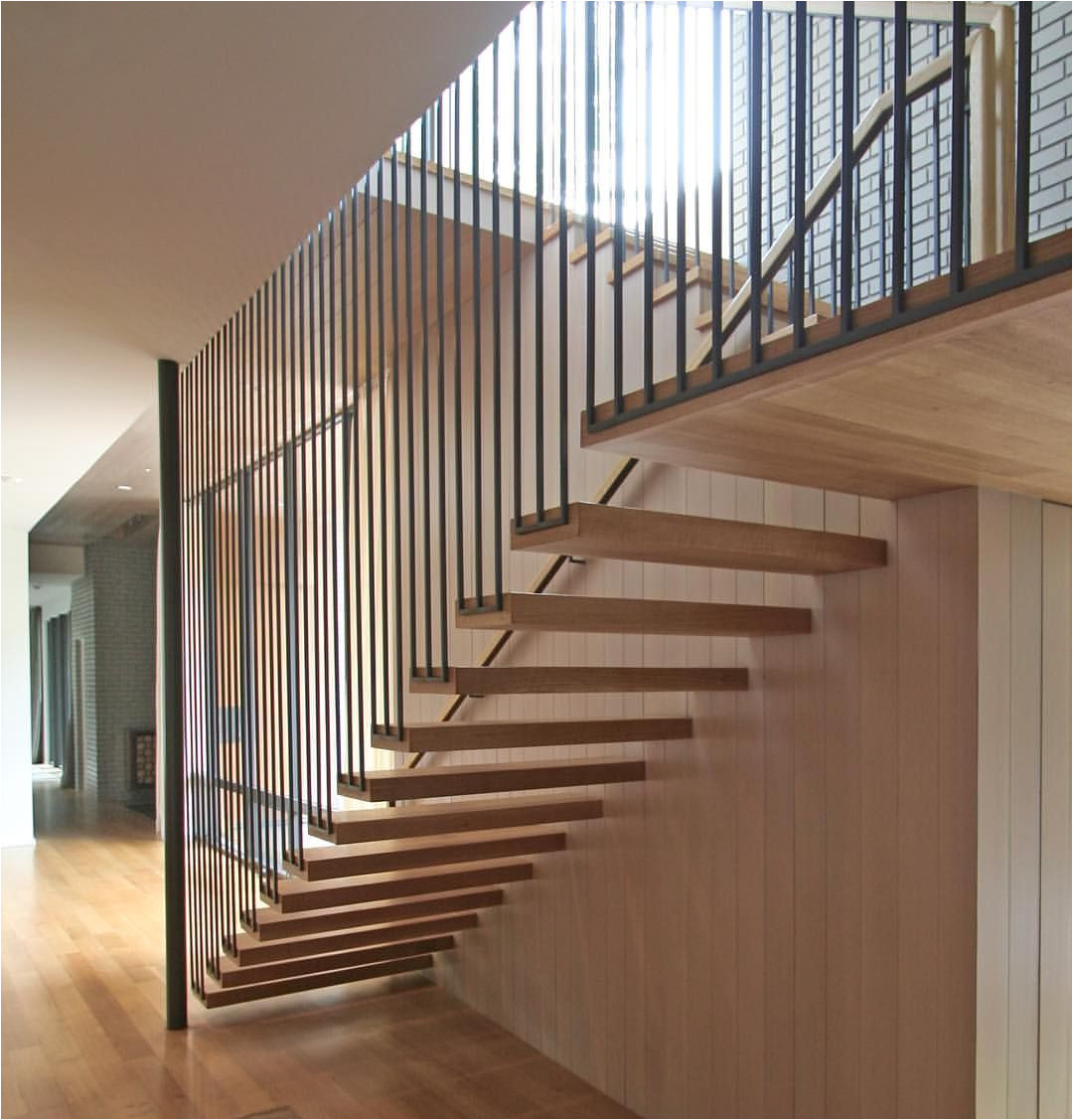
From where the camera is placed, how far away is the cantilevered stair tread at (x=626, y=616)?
252 cm

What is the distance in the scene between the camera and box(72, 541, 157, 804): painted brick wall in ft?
44.4

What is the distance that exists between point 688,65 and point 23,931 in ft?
19.1

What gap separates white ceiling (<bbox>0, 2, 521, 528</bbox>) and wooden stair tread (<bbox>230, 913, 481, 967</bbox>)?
2.39m

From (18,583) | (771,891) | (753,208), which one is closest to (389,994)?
(771,891)

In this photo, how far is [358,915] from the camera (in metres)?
4.21

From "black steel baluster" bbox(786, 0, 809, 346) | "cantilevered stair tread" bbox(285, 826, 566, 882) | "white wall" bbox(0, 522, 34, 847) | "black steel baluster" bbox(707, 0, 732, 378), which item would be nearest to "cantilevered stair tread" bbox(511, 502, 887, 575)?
"black steel baluster" bbox(707, 0, 732, 378)

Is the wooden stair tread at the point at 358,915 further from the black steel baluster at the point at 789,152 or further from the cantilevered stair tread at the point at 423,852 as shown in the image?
the black steel baluster at the point at 789,152

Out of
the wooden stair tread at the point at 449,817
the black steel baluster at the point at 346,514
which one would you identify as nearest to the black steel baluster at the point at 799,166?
the black steel baluster at the point at 346,514

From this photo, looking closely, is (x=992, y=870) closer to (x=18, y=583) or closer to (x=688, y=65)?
(x=688, y=65)

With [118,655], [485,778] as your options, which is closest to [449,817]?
[485,778]

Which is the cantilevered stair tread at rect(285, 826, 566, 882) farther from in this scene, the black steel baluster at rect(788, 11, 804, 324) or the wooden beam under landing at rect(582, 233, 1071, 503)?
the black steel baluster at rect(788, 11, 804, 324)

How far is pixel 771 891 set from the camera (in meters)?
3.21

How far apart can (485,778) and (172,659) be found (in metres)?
2.03

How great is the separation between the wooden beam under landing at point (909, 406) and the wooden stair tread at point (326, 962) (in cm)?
305
